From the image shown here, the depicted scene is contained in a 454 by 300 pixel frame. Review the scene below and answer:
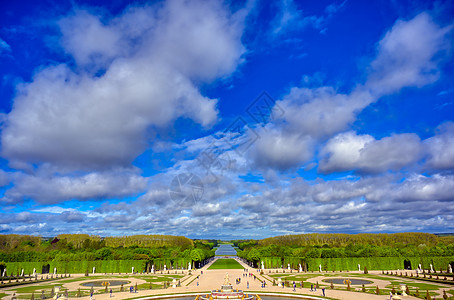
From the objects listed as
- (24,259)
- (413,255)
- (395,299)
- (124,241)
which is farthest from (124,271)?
(124,241)

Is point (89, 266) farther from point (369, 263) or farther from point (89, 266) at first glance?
point (369, 263)

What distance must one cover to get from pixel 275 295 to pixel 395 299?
1347 centimetres

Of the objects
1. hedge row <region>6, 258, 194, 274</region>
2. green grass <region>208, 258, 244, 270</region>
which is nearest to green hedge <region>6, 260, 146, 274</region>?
hedge row <region>6, 258, 194, 274</region>

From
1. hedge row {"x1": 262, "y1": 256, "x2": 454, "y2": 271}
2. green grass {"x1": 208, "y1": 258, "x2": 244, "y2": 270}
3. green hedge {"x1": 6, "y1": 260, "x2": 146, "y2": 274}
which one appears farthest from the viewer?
green grass {"x1": 208, "y1": 258, "x2": 244, "y2": 270}

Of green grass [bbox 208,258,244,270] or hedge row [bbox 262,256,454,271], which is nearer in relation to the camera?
hedge row [bbox 262,256,454,271]

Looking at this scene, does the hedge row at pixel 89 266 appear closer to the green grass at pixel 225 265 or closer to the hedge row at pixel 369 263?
the green grass at pixel 225 265

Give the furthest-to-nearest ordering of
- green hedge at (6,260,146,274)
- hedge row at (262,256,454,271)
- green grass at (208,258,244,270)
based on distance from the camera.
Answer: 1. green grass at (208,258,244,270)
2. green hedge at (6,260,146,274)
3. hedge row at (262,256,454,271)

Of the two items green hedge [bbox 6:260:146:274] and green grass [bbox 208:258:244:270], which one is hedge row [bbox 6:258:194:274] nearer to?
green hedge [bbox 6:260:146:274]

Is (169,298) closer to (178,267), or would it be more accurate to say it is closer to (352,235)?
(178,267)

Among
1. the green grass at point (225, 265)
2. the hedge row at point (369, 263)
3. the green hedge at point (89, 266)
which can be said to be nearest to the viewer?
the hedge row at point (369, 263)

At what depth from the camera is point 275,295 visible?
123 ft

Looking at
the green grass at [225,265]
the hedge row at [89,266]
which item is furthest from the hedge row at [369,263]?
the hedge row at [89,266]

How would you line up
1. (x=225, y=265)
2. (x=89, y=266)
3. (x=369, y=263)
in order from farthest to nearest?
(x=225, y=265) < (x=369, y=263) < (x=89, y=266)

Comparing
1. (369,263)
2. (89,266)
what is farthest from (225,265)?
(369,263)
